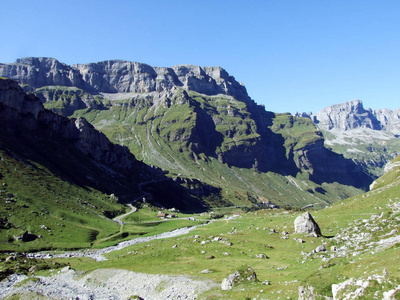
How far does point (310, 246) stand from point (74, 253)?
7315 cm

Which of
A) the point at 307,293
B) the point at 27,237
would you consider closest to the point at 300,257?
the point at 307,293

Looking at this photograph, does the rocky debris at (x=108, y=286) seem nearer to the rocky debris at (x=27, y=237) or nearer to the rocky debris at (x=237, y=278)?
the rocky debris at (x=237, y=278)

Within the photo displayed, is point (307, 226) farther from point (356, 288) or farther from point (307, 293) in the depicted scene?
point (356, 288)

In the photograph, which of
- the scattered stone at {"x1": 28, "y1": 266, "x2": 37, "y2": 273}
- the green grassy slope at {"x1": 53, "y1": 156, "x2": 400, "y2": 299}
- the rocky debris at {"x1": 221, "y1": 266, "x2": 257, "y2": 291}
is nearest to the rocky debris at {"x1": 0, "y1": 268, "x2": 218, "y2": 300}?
the rocky debris at {"x1": 221, "y1": 266, "x2": 257, "y2": 291}

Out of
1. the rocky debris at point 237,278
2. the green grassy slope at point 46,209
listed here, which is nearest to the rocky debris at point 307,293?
the rocky debris at point 237,278

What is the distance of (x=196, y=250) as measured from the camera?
7131cm

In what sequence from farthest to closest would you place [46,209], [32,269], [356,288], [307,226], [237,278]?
A: [46,209]
[307,226]
[32,269]
[237,278]
[356,288]

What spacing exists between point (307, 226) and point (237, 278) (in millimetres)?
41920

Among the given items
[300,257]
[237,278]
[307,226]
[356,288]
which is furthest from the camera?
[307,226]

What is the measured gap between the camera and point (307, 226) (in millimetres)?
75375

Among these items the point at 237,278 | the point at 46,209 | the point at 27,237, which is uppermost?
the point at 237,278

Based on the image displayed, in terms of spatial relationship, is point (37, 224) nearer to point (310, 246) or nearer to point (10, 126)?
point (310, 246)

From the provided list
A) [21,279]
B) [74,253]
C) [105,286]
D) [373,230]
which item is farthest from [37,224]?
[373,230]

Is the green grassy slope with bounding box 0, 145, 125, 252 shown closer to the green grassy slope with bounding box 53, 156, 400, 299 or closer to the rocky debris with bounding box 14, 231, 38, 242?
the rocky debris with bounding box 14, 231, 38, 242
